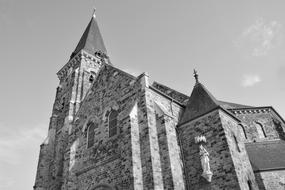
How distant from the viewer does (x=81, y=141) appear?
1684 centimetres

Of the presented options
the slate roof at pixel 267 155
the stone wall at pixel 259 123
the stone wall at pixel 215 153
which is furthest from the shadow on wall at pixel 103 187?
the stone wall at pixel 259 123

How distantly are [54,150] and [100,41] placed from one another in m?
17.2

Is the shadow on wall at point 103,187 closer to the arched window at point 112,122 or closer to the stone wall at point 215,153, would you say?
the arched window at point 112,122

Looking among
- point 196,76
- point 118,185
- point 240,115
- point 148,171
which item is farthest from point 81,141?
point 240,115

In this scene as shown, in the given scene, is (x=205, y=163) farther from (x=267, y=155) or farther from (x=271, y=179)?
(x=267, y=155)

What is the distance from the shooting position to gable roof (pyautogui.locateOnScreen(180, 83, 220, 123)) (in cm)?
1334

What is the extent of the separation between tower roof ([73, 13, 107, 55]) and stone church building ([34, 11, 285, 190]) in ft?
39.0

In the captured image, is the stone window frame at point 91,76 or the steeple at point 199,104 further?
the stone window frame at point 91,76

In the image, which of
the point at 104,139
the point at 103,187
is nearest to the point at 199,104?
the point at 104,139

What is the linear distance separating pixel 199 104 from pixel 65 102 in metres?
15.1

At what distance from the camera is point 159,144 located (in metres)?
11.8

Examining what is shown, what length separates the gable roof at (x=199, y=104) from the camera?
43.8 ft

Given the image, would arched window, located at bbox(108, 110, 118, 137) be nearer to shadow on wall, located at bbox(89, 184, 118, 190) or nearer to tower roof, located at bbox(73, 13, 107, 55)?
shadow on wall, located at bbox(89, 184, 118, 190)

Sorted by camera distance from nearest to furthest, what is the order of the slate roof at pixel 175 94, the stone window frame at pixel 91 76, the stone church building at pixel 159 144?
the stone church building at pixel 159 144, the slate roof at pixel 175 94, the stone window frame at pixel 91 76
